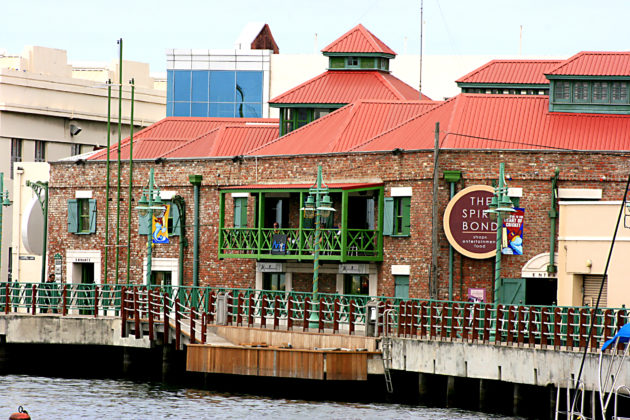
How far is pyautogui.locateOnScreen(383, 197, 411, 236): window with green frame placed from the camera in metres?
55.6

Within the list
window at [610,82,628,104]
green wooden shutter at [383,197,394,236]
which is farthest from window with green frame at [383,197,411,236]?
window at [610,82,628,104]

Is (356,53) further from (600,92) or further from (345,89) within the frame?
(600,92)

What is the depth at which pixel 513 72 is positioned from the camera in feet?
209

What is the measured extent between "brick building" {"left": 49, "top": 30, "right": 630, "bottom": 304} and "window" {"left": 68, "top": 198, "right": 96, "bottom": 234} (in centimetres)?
9

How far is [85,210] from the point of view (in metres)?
64.9

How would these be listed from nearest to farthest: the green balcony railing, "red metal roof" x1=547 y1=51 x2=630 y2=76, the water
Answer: the water, the green balcony railing, "red metal roof" x1=547 y1=51 x2=630 y2=76

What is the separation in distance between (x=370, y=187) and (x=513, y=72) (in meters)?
10.6

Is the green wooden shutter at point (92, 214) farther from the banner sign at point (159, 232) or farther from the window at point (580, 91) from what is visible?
the window at point (580, 91)

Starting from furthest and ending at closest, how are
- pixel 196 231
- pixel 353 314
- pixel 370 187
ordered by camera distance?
pixel 196 231, pixel 370 187, pixel 353 314

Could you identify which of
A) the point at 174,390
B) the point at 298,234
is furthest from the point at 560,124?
the point at 174,390

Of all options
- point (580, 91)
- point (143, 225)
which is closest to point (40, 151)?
point (143, 225)

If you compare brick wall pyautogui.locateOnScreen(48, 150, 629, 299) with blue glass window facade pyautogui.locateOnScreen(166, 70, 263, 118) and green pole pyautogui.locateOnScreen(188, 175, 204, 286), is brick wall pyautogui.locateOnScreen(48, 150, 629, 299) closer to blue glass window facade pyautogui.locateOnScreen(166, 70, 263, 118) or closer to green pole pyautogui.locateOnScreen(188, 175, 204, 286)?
green pole pyautogui.locateOnScreen(188, 175, 204, 286)

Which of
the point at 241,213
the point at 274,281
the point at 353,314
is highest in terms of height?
the point at 241,213

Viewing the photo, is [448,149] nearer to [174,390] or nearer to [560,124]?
[560,124]
